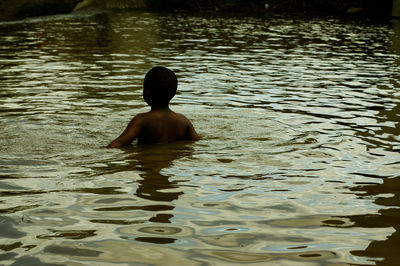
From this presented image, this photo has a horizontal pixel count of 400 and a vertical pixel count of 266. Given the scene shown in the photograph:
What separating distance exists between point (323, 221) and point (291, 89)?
258 inches

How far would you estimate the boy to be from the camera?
6566mm

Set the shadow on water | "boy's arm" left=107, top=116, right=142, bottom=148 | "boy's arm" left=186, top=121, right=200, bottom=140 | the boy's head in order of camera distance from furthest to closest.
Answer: "boy's arm" left=186, top=121, right=200, bottom=140 → the boy's head → "boy's arm" left=107, top=116, right=142, bottom=148 → the shadow on water

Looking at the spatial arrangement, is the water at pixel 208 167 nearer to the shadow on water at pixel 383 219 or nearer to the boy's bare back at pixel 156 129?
the shadow on water at pixel 383 219

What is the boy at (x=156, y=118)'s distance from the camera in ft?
21.5

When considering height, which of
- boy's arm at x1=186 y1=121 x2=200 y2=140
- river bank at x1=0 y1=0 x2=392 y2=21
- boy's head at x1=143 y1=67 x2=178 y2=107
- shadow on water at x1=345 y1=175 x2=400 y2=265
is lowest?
shadow on water at x1=345 y1=175 x2=400 y2=265

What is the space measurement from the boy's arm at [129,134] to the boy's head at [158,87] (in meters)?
0.31

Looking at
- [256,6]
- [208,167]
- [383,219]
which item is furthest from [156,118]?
[256,6]

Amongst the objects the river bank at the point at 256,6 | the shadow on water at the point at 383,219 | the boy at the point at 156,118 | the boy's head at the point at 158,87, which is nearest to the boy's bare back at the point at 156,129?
the boy at the point at 156,118

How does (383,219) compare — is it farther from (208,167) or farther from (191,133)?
(191,133)

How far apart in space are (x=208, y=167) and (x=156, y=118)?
45.0 inches

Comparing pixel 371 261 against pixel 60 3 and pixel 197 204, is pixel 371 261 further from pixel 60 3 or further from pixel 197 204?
pixel 60 3

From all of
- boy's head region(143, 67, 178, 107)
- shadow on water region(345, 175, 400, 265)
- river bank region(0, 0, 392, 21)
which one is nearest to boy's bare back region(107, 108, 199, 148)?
boy's head region(143, 67, 178, 107)

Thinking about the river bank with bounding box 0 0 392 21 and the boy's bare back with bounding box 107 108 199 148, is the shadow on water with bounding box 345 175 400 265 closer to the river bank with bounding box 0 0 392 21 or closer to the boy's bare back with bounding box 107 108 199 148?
the boy's bare back with bounding box 107 108 199 148

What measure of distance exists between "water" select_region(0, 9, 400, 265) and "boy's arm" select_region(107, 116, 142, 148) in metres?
0.13
